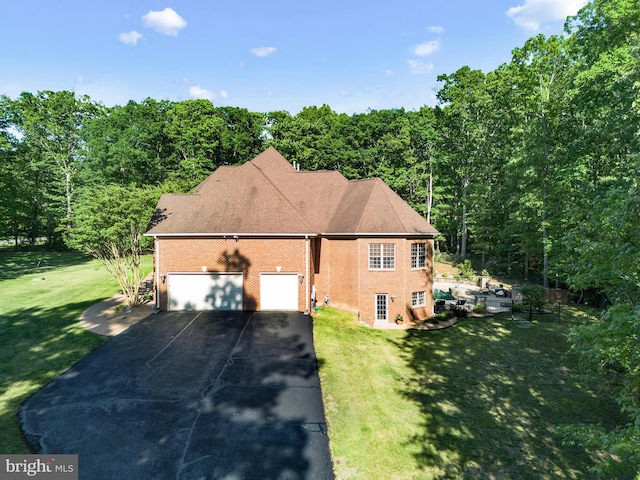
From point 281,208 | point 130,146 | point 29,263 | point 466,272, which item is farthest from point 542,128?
point 29,263

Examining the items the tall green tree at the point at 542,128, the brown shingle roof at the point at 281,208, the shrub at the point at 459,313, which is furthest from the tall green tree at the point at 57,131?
the tall green tree at the point at 542,128

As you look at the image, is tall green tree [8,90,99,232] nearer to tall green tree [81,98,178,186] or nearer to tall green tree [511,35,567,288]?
tall green tree [81,98,178,186]

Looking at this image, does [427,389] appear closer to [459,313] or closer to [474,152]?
[459,313]

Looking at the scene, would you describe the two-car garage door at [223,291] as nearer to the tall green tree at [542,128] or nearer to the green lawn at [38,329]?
the green lawn at [38,329]

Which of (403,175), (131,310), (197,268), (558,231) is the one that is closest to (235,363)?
(197,268)

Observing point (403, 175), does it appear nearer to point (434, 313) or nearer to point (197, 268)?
point (434, 313)

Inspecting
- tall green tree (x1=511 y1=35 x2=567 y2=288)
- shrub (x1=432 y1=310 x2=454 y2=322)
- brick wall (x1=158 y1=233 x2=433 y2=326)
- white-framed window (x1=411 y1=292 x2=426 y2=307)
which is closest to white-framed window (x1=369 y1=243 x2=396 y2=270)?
brick wall (x1=158 y1=233 x2=433 y2=326)
